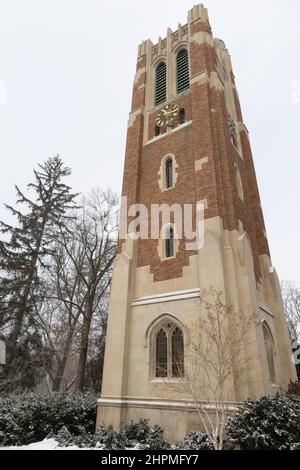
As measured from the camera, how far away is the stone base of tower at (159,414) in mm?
8828

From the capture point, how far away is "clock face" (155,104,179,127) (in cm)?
1567

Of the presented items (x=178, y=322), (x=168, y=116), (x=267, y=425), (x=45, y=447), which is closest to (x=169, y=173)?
(x=168, y=116)

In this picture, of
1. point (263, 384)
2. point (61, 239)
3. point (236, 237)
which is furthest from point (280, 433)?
point (61, 239)

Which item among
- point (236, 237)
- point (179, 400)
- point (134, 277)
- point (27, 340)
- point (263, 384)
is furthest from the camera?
point (27, 340)

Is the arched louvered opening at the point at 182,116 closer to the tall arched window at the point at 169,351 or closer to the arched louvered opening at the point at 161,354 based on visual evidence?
the tall arched window at the point at 169,351

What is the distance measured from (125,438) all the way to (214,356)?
3.44 metres

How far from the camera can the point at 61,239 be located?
19.8 meters

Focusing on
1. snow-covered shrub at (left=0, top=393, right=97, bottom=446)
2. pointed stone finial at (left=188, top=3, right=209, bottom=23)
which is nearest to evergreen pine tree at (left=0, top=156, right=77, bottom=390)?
snow-covered shrub at (left=0, top=393, right=97, bottom=446)

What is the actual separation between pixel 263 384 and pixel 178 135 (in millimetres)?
11159

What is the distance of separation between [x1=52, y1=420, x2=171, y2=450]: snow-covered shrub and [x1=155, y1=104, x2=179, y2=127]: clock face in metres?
13.3

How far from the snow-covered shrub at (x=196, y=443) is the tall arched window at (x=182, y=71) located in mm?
16011

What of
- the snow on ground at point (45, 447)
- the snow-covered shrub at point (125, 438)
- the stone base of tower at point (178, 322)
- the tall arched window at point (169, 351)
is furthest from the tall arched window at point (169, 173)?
the snow on ground at point (45, 447)

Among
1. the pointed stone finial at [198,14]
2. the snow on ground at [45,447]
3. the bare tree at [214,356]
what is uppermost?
the pointed stone finial at [198,14]
